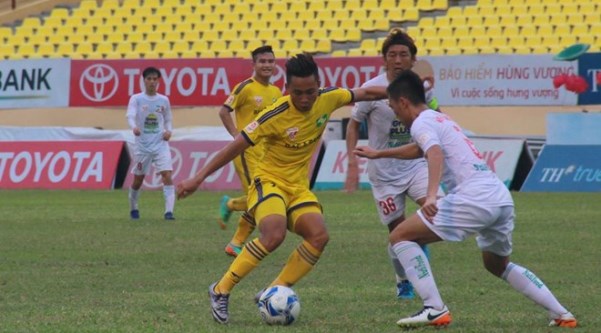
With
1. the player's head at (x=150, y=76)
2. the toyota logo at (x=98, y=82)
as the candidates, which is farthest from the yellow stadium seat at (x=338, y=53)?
the player's head at (x=150, y=76)

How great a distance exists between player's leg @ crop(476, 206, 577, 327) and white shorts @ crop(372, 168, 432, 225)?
194 cm

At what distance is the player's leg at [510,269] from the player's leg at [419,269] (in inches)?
15.0

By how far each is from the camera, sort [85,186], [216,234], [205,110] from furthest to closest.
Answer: [205,110], [85,186], [216,234]

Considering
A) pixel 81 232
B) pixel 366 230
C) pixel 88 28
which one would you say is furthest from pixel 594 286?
pixel 88 28

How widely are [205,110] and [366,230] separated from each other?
557 inches

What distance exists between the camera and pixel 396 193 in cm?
1071

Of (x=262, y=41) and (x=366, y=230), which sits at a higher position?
(x=366, y=230)

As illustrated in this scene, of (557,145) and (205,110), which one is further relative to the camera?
(205,110)

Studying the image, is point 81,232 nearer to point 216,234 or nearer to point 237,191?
point 216,234

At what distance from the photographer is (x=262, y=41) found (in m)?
34.9

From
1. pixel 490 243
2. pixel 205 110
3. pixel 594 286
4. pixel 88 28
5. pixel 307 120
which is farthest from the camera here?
pixel 88 28

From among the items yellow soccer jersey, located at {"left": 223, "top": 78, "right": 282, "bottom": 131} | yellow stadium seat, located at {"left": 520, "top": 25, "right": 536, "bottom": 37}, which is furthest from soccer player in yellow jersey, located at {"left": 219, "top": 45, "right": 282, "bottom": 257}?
yellow stadium seat, located at {"left": 520, "top": 25, "right": 536, "bottom": 37}

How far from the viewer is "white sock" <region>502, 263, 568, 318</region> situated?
8609 millimetres

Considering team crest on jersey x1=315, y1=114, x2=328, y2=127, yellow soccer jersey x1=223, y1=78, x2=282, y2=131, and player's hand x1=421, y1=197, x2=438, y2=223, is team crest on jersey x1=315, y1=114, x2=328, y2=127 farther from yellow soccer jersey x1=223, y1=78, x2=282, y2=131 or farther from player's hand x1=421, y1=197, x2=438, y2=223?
yellow soccer jersey x1=223, y1=78, x2=282, y2=131
